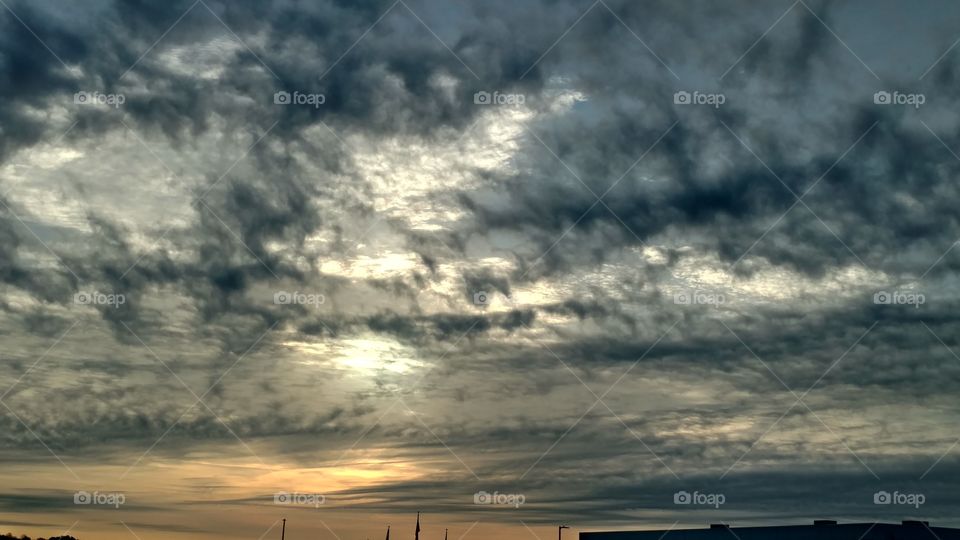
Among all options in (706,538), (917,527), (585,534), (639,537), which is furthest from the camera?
→ (585,534)

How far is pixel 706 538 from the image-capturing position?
536ft

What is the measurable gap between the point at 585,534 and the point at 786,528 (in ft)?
158

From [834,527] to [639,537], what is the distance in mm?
42154

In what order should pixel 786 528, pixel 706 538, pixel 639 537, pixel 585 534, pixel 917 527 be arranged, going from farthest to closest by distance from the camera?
pixel 585 534 < pixel 639 537 < pixel 706 538 < pixel 786 528 < pixel 917 527

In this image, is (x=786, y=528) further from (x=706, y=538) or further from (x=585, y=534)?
(x=585, y=534)

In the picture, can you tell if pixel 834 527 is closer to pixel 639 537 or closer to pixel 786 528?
pixel 786 528

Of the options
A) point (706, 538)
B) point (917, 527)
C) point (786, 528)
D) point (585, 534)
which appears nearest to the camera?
point (917, 527)

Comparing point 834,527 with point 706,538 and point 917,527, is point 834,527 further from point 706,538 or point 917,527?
point 706,538

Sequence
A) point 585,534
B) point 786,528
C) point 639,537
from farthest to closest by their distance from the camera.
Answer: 1. point 585,534
2. point 639,537
3. point 786,528

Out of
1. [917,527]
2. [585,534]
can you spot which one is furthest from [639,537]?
[917,527]

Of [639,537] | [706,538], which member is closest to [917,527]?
[706,538]

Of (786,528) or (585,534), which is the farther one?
(585,534)

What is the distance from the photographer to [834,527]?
472 ft

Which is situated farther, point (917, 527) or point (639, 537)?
point (639, 537)
